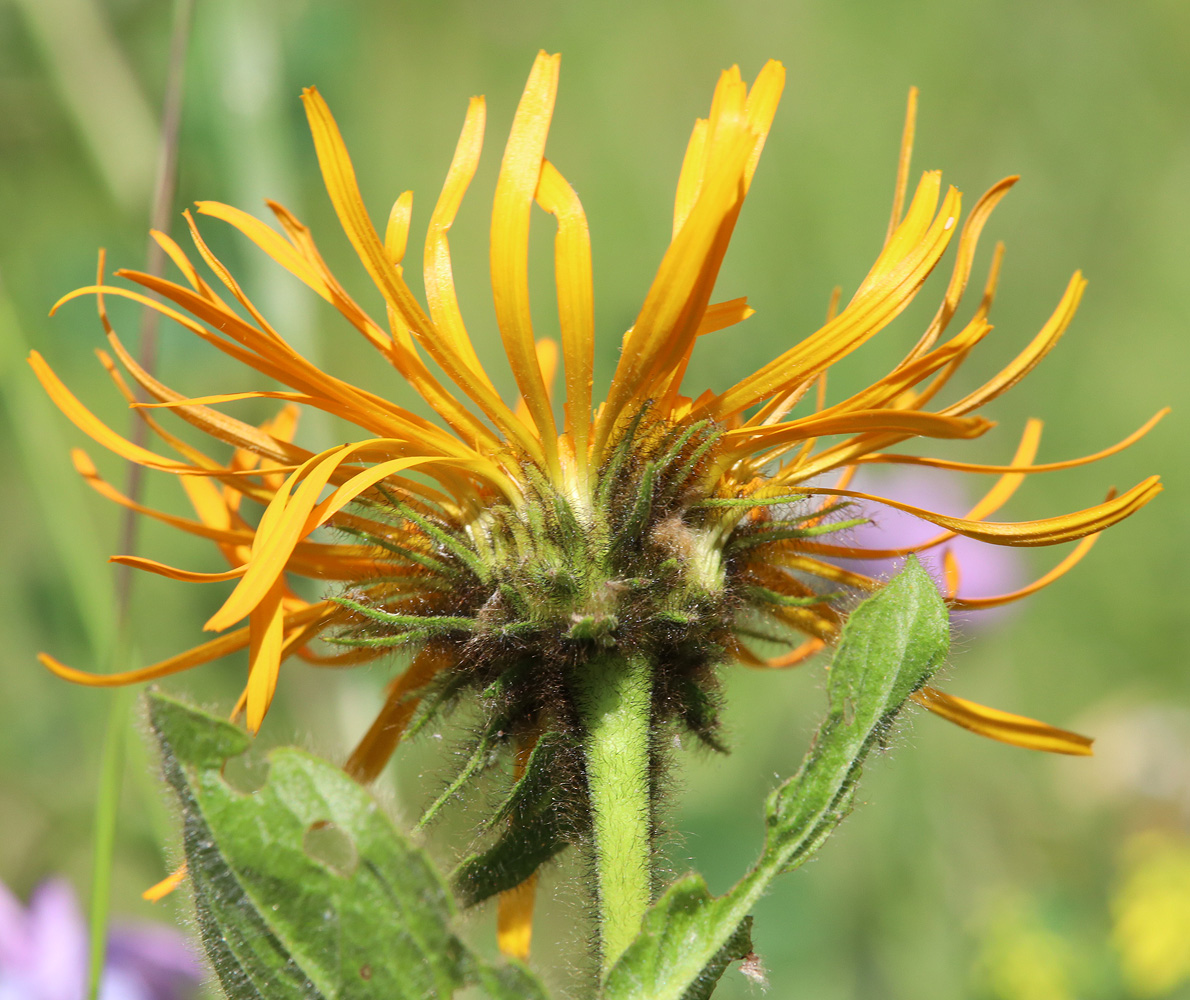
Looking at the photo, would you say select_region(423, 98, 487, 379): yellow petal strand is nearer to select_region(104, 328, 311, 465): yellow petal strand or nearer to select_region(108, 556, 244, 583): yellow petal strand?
select_region(104, 328, 311, 465): yellow petal strand

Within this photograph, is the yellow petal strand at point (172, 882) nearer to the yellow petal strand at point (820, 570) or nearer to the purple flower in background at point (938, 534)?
the yellow petal strand at point (820, 570)

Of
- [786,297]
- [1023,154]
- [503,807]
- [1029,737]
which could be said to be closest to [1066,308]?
[1029,737]

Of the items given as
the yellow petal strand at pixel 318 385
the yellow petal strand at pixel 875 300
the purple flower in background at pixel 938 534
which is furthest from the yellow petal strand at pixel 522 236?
the purple flower in background at pixel 938 534

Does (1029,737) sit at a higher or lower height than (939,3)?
lower

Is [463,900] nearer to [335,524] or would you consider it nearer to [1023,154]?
[335,524]

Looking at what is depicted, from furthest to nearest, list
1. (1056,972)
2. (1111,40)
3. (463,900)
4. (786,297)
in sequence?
(1111,40) < (786,297) < (1056,972) < (463,900)

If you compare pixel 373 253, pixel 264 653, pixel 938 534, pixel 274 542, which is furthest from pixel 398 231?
pixel 938 534

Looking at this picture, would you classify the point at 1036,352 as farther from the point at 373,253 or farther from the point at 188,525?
the point at 188,525
